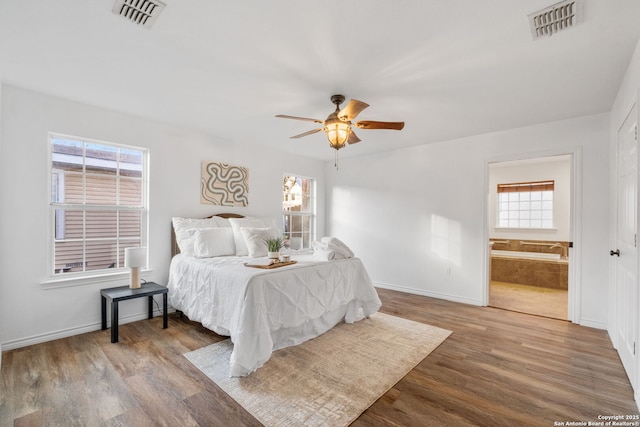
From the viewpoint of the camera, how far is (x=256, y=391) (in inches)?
81.6

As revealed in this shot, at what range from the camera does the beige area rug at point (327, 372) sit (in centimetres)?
188

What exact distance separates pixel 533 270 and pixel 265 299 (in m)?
5.34

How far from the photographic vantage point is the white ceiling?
1.75 m

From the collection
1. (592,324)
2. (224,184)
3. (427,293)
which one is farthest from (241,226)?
(592,324)

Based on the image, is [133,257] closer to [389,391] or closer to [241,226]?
[241,226]

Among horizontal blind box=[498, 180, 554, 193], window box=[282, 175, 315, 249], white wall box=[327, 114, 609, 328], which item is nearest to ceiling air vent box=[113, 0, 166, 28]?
window box=[282, 175, 315, 249]

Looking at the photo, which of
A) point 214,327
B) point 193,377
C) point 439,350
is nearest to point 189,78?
point 214,327

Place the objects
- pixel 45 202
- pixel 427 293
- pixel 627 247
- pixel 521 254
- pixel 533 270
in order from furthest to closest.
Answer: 1. pixel 521 254
2. pixel 533 270
3. pixel 427 293
4. pixel 45 202
5. pixel 627 247

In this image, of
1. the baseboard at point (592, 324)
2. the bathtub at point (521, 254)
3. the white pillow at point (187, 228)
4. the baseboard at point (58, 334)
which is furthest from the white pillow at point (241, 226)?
→ the bathtub at point (521, 254)

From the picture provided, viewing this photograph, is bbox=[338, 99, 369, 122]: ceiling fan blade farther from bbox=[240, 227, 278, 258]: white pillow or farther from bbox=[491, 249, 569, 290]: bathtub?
bbox=[491, 249, 569, 290]: bathtub

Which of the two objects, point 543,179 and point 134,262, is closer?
point 134,262

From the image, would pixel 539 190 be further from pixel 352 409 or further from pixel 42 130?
pixel 42 130

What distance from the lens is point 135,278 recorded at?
322cm

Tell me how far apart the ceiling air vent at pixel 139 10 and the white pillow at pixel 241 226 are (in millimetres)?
2504
